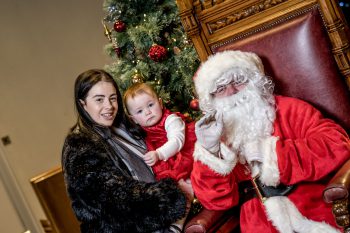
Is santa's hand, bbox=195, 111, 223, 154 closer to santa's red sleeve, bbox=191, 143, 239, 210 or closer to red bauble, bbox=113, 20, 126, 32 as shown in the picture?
santa's red sleeve, bbox=191, 143, 239, 210

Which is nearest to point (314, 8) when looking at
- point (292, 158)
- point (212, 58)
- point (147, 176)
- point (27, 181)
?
point (212, 58)

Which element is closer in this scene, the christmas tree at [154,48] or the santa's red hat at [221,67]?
the santa's red hat at [221,67]

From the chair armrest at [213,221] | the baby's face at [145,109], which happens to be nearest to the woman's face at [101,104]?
the baby's face at [145,109]

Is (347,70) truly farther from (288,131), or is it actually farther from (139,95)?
(139,95)

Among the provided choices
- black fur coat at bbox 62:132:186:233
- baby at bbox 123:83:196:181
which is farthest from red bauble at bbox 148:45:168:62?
black fur coat at bbox 62:132:186:233

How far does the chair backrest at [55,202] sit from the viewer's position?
3.63 meters

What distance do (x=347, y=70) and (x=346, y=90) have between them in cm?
11

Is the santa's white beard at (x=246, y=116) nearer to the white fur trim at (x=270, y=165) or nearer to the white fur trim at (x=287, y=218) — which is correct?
the white fur trim at (x=270, y=165)

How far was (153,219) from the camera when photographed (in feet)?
6.40

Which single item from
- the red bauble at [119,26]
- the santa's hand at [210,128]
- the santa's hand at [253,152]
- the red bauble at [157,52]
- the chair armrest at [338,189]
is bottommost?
the chair armrest at [338,189]

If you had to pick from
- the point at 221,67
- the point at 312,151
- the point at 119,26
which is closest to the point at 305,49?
the point at 221,67

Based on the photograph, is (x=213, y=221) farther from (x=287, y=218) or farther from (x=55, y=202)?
(x=55, y=202)

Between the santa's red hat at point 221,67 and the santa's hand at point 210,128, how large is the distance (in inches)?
11.7

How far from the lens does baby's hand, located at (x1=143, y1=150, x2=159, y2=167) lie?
212cm
